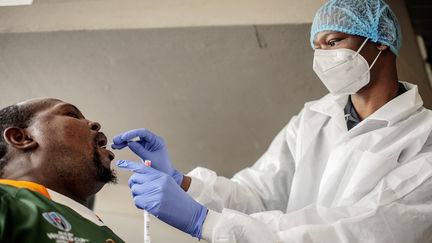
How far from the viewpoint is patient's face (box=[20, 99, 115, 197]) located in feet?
4.69

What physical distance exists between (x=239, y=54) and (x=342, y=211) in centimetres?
112

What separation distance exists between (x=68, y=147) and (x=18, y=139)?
0.52ft

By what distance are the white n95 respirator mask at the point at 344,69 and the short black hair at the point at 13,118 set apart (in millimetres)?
1109

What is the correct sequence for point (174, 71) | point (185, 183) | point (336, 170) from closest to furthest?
point (336, 170), point (185, 183), point (174, 71)

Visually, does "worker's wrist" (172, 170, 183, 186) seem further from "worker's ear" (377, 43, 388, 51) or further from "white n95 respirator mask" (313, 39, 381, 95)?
"worker's ear" (377, 43, 388, 51)

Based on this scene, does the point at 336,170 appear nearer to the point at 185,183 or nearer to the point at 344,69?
the point at 344,69

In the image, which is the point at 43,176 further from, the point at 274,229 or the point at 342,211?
the point at 342,211

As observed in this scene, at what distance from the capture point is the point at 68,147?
146cm

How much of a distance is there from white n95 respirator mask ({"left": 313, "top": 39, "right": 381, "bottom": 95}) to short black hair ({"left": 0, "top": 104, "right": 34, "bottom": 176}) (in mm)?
1109

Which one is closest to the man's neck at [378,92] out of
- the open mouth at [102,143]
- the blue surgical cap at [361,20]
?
the blue surgical cap at [361,20]

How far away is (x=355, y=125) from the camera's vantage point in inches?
74.5

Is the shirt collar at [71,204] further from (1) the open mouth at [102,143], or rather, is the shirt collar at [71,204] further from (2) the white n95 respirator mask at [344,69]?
(2) the white n95 respirator mask at [344,69]

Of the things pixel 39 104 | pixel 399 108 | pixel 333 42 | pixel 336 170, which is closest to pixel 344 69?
pixel 333 42

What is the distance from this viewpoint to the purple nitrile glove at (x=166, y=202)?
1.42 m
